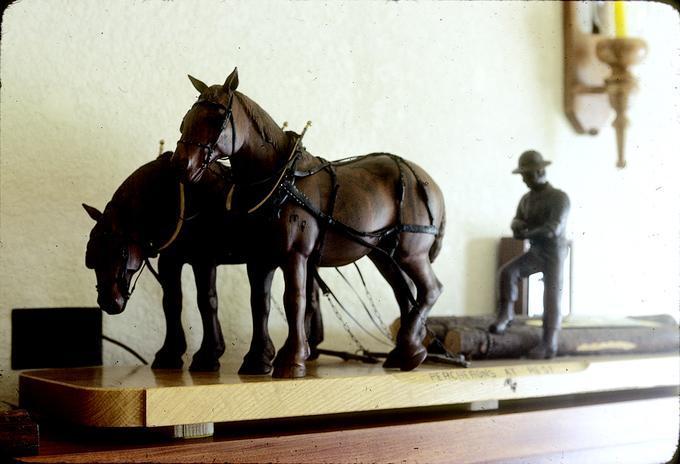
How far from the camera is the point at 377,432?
94 cm

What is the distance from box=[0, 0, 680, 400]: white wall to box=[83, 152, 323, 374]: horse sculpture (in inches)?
5.9

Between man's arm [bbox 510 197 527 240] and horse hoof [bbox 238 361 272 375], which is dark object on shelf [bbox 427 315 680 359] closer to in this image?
man's arm [bbox 510 197 527 240]

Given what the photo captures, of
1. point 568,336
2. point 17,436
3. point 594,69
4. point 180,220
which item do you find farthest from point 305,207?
point 594,69

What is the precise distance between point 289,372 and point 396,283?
9.1 inches

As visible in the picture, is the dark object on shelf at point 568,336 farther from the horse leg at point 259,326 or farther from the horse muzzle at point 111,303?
the horse muzzle at point 111,303

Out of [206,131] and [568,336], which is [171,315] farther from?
[568,336]

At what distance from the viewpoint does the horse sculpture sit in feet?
3.17

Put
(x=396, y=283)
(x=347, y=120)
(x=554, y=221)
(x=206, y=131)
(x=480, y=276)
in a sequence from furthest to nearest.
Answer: (x=480, y=276), (x=347, y=120), (x=554, y=221), (x=396, y=283), (x=206, y=131)

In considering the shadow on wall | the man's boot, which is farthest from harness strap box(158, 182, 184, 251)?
the shadow on wall

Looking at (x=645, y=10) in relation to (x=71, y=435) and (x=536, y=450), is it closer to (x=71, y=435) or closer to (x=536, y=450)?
(x=536, y=450)

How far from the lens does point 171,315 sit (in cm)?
106

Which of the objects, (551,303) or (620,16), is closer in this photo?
(551,303)

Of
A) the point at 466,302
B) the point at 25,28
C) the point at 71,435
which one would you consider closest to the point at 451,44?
the point at 466,302

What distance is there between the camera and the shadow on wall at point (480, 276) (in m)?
1.50
